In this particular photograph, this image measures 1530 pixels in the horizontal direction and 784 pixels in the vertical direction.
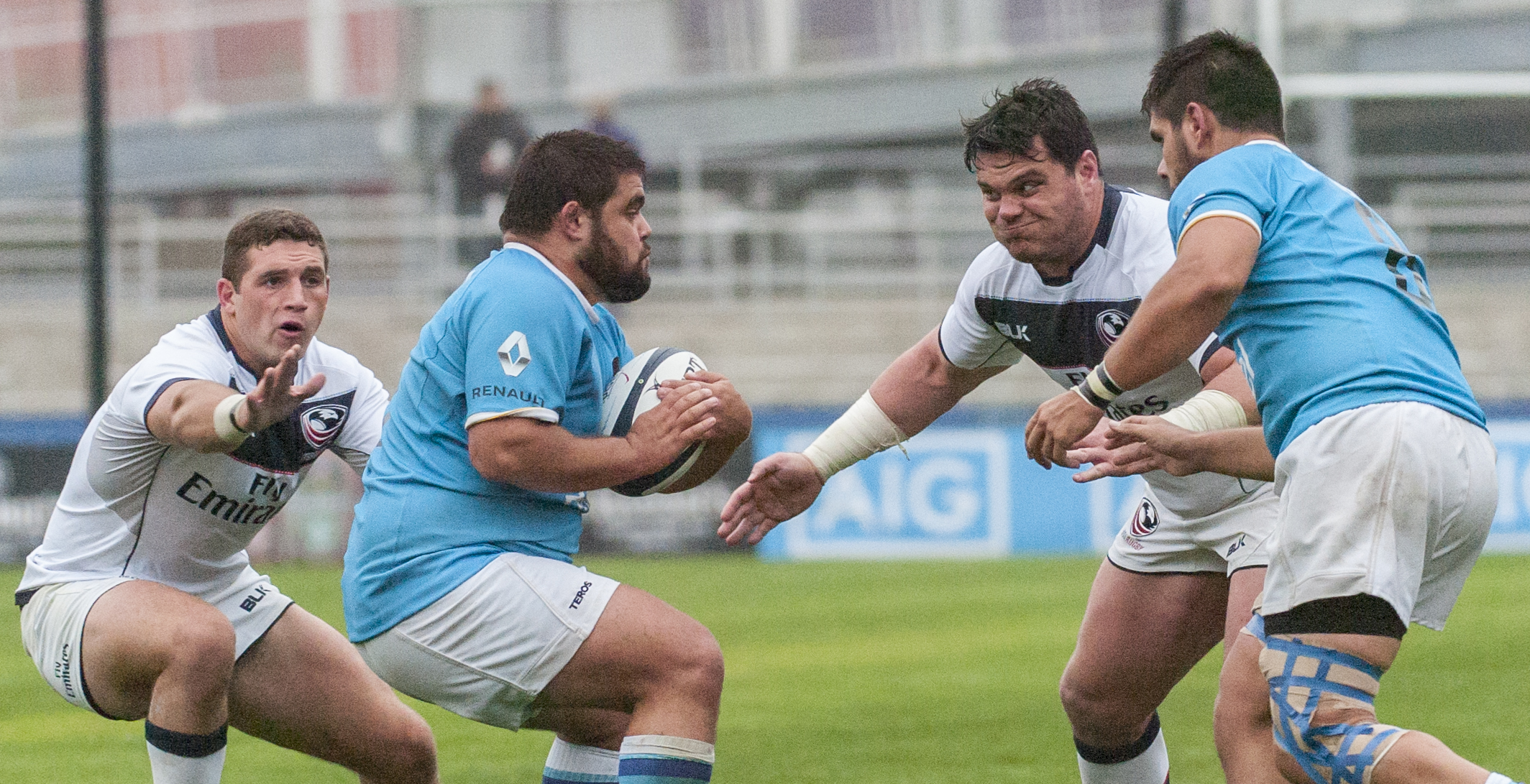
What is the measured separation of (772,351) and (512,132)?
3527mm

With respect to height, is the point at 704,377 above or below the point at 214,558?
above

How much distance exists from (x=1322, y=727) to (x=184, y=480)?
3.17 m

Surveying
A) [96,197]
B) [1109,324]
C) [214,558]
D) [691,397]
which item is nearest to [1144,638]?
[1109,324]

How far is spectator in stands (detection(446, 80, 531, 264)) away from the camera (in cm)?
1600

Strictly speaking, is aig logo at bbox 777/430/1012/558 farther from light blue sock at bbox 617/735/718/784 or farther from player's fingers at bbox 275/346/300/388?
light blue sock at bbox 617/735/718/784

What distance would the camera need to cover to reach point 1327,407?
4023 mm

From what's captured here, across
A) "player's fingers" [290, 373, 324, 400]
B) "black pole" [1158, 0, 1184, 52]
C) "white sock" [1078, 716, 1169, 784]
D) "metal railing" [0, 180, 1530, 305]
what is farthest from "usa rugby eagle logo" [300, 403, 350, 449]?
"metal railing" [0, 180, 1530, 305]

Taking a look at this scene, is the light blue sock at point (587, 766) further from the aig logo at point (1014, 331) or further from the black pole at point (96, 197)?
the black pole at point (96, 197)

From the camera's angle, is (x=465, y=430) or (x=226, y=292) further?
(x=226, y=292)

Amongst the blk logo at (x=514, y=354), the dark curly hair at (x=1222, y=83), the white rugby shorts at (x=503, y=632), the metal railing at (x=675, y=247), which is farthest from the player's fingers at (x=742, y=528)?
the metal railing at (x=675, y=247)

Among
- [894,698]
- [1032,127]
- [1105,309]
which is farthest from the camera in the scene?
[894,698]

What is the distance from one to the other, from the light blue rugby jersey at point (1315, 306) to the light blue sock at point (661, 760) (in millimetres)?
1551

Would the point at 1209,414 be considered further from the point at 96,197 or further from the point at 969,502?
the point at 969,502

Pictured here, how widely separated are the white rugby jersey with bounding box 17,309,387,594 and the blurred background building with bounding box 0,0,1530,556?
840 centimetres
